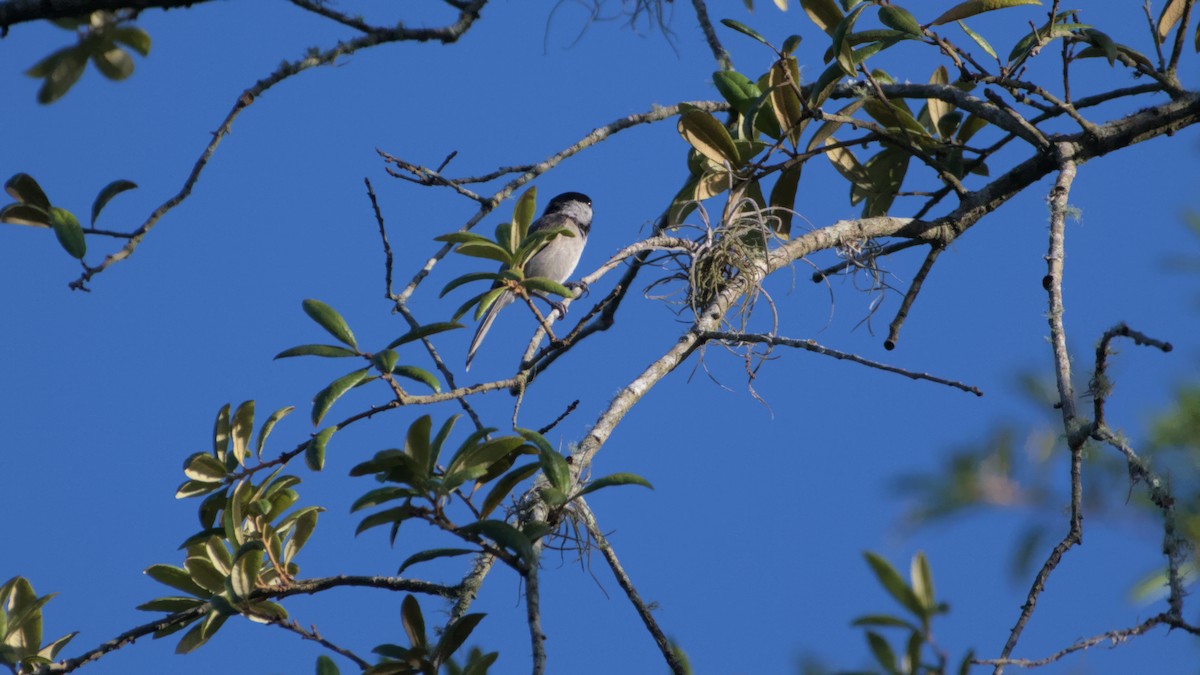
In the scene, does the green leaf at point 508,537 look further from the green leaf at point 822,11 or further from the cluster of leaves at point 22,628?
the green leaf at point 822,11

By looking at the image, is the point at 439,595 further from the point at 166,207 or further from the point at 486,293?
the point at 166,207

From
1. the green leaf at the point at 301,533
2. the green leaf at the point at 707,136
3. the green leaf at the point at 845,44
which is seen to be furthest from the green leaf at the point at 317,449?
the green leaf at the point at 845,44

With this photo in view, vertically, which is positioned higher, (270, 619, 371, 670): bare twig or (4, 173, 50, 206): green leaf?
(4, 173, 50, 206): green leaf

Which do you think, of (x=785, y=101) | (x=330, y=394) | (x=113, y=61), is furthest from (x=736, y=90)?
(x=113, y=61)

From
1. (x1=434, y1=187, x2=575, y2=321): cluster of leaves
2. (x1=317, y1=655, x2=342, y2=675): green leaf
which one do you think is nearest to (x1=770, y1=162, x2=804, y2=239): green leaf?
(x1=434, y1=187, x2=575, y2=321): cluster of leaves

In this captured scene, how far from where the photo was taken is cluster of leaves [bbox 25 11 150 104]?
282 centimetres

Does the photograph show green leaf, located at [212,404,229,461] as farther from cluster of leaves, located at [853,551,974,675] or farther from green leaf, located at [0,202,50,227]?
cluster of leaves, located at [853,551,974,675]

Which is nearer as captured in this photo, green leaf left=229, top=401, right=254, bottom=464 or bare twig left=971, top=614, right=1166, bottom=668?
bare twig left=971, top=614, right=1166, bottom=668

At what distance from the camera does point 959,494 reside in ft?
7.39

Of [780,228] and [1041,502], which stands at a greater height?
[780,228]

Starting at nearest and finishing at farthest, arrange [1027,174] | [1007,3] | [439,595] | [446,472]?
[446,472] < [439,595] < [1007,3] < [1027,174]

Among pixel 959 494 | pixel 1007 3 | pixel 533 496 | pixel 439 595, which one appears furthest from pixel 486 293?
pixel 1007 3

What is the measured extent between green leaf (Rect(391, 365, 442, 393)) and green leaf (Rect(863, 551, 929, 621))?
3.05 ft

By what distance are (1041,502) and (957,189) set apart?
3.00 ft
